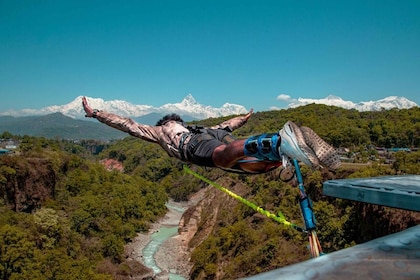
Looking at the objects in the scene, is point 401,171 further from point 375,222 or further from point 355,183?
point 355,183

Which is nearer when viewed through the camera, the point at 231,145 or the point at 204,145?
the point at 231,145

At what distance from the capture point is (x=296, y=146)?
2.32 m

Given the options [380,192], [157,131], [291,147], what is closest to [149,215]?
[157,131]

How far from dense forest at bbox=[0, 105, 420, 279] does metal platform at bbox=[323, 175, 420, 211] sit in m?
15.2

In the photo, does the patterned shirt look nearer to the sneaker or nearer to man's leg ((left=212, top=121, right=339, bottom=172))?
man's leg ((left=212, top=121, right=339, bottom=172))

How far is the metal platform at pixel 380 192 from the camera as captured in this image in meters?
1.65

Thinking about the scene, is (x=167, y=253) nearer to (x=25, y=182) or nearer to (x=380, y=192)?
(x=25, y=182)

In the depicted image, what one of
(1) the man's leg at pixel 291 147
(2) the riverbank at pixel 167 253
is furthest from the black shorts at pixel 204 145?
(2) the riverbank at pixel 167 253

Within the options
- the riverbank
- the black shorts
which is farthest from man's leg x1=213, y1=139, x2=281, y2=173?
the riverbank

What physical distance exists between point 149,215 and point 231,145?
4795cm

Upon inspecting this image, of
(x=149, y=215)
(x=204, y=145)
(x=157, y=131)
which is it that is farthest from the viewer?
(x=149, y=215)

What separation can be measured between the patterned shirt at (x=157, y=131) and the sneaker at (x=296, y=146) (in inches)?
56.1

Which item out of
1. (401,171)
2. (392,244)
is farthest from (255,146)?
(401,171)

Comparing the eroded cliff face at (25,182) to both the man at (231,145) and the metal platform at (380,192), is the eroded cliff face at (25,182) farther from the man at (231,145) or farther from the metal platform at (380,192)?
the metal platform at (380,192)
